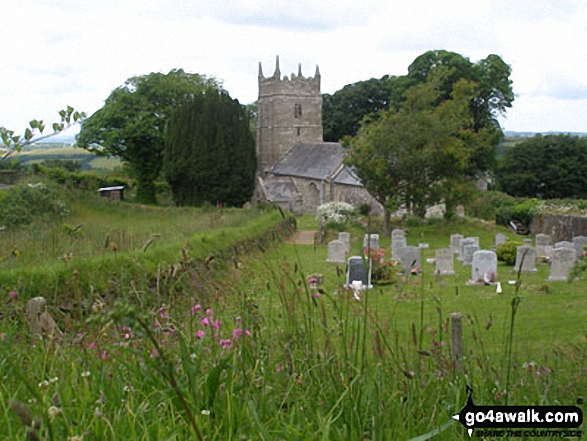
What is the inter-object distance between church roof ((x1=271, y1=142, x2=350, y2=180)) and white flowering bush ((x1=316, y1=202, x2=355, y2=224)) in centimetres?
1089

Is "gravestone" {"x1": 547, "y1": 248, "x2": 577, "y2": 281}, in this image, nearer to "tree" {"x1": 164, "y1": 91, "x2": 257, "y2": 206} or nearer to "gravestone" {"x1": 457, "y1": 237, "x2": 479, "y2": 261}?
"gravestone" {"x1": 457, "y1": 237, "x2": 479, "y2": 261}

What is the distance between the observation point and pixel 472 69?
44.5 metres

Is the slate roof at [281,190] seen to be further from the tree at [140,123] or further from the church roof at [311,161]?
the tree at [140,123]

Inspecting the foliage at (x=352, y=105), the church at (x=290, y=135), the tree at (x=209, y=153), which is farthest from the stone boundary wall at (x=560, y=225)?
the foliage at (x=352, y=105)

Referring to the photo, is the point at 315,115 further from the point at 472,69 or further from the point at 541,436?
the point at 541,436

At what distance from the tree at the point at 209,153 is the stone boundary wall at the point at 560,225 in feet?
63.9

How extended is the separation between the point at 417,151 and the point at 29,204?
1413 cm

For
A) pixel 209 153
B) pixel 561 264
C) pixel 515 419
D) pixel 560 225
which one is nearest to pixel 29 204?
pixel 561 264

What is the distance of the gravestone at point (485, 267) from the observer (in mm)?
15663

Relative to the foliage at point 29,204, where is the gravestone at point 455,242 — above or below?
below

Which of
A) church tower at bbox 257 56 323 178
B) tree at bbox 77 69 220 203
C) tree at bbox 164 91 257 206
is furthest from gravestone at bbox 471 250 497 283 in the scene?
church tower at bbox 257 56 323 178

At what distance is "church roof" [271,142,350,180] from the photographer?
4444cm

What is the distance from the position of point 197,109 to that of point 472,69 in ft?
57.8

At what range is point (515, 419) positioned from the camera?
9.60 feet
